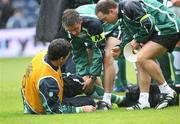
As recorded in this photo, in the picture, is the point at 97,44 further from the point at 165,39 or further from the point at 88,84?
the point at 165,39

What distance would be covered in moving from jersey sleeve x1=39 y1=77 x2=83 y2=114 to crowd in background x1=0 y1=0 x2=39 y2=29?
1485cm

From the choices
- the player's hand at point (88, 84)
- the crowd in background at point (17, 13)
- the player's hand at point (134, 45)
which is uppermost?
the player's hand at point (134, 45)

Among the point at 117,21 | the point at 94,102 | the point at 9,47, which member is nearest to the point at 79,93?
the point at 94,102

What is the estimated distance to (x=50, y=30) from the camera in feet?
43.0

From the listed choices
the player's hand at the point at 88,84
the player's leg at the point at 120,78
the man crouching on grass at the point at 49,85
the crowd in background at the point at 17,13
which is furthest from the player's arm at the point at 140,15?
the crowd in background at the point at 17,13

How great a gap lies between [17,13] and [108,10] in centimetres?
1590

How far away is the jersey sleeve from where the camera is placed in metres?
10.1

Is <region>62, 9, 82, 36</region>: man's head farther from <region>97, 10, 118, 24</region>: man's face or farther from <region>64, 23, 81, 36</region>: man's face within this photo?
<region>97, 10, 118, 24</region>: man's face

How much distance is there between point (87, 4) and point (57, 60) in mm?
2715

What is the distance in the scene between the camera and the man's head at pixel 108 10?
10.5 meters

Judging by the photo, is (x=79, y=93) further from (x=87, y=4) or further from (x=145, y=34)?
(x=87, y=4)

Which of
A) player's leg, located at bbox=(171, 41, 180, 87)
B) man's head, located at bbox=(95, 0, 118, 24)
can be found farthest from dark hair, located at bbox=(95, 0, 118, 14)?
player's leg, located at bbox=(171, 41, 180, 87)

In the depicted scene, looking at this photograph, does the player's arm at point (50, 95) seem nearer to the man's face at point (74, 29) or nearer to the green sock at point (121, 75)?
the man's face at point (74, 29)

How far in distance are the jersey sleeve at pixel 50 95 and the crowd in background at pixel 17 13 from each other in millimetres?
14845
